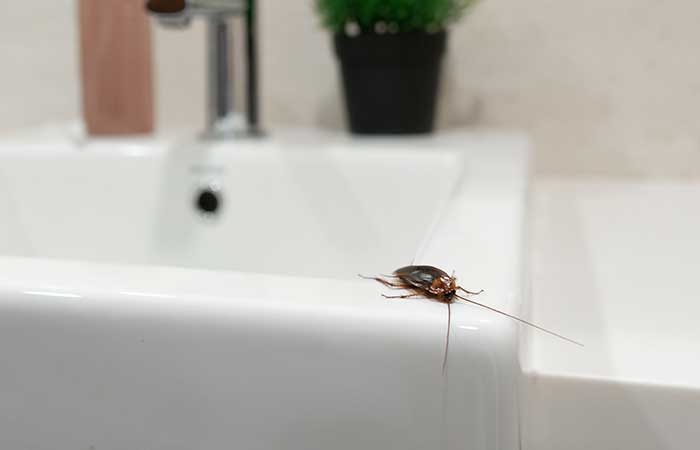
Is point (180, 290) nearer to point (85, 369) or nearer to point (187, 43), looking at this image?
point (85, 369)

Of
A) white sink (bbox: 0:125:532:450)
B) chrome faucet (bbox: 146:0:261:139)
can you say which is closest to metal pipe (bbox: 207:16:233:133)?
chrome faucet (bbox: 146:0:261:139)

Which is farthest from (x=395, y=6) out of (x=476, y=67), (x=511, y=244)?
(x=511, y=244)

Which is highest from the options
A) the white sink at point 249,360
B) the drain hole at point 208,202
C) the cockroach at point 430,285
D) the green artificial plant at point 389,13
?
the green artificial plant at point 389,13

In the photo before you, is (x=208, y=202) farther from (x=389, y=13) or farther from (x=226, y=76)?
(x=389, y=13)

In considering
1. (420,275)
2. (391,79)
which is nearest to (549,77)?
(391,79)

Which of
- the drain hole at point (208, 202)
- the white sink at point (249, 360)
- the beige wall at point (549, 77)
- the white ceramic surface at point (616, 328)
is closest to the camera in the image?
the white sink at point (249, 360)

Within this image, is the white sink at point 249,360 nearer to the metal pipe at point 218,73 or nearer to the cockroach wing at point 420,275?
the cockroach wing at point 420,275

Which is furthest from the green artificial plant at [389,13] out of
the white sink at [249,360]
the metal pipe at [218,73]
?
the white sink at [249,360]
